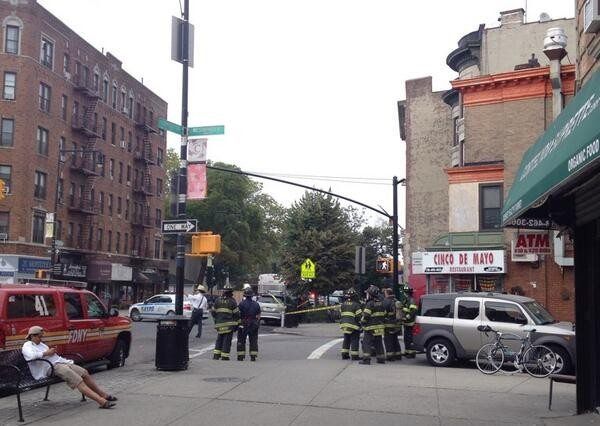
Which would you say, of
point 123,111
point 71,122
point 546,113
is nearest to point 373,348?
point 546,113

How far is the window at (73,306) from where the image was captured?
12767 millimetres

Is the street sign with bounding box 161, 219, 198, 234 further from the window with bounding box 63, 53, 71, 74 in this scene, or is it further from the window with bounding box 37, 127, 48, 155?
the window with bounding box 63, 53, 71, 74

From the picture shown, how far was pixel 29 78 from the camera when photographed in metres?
43.5

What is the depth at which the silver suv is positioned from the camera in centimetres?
1448

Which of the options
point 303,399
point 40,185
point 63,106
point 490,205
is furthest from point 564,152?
point 63,106

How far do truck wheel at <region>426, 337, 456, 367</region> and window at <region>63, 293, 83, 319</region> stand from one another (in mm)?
7622

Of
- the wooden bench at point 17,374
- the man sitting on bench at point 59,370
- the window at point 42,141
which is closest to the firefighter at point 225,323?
the wooden bench at point 17,374

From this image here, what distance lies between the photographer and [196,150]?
14.7 metres

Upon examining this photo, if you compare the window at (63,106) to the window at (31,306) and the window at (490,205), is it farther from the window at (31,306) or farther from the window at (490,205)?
the window at (31,306)

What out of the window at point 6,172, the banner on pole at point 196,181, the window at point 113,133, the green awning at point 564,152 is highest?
the window at point 113,133

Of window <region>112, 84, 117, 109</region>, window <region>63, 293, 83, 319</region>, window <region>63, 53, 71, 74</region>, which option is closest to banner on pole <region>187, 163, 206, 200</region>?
window <region>63, 293, 83, 319</region>

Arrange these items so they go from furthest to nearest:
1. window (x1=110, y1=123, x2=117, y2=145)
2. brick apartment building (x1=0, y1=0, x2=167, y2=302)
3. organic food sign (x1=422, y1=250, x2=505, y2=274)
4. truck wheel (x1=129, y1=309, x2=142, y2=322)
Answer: window (x1=110, y1=123, x2=117, y2=145)
brick apartment building (x1=0, y1=0, x2=167, y2=302)
truck wheel (x1=129, y1=309, x2=142, y2=322)
organic food sign (x1=422, y1=250, x2=505, y2=274)

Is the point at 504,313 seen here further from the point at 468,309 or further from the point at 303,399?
the point at 303,399

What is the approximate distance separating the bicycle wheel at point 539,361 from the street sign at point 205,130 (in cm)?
772
